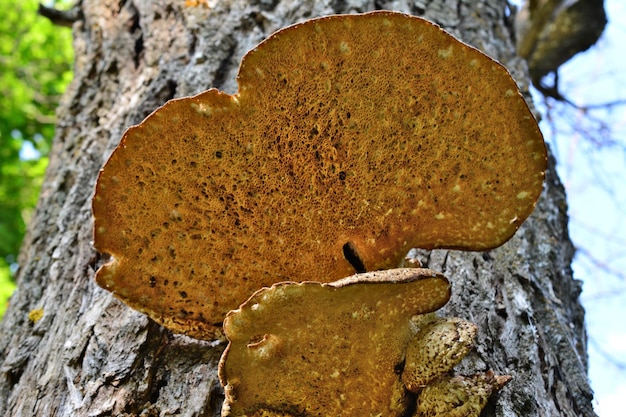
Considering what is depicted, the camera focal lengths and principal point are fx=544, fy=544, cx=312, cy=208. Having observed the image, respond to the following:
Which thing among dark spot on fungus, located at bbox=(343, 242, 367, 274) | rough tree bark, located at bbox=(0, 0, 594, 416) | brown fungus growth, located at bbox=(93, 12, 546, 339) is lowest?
rough tree bark, located at bbox=(0, 0, 594, 416)

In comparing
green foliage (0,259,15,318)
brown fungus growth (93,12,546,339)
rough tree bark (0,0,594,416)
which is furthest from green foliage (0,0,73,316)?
brown fungus growth (93,12,546,339)

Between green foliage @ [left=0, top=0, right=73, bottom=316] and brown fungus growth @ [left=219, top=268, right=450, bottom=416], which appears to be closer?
brown fungus growth @ [left=219, top=268, right=450, bottom=416]

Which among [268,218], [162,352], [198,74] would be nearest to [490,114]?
[268,218]

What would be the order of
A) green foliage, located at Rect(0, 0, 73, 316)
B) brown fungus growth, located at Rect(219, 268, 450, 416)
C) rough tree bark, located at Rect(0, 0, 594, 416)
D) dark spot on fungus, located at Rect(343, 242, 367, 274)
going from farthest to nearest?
1. green foliage, located at Rect(0, 0, 73, 316)
2. rough tree bark, located at Rect(0, 0, 594, 416)
3. dark spot on fungus, located at Rect(343, 242, 367, 274)
4. brown fungus growth, located at Rect(219, 268, 450, 416)

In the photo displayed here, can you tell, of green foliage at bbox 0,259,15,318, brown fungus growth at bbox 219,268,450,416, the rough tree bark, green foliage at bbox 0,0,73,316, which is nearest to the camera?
brown fungus growth at bbox 219,268,450,416

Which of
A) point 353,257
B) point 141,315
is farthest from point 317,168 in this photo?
point 141,315

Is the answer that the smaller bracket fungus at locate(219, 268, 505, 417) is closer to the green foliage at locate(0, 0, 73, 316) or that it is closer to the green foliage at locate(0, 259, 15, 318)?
the green foliage at locate(0, 259, 15, 318)

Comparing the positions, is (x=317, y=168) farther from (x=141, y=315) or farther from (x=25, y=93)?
(x=25, y=93)

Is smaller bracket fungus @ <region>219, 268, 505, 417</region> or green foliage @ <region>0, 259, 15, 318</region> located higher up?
smaller bracket fungus @ <region>219, 268, 505, 417</region>
